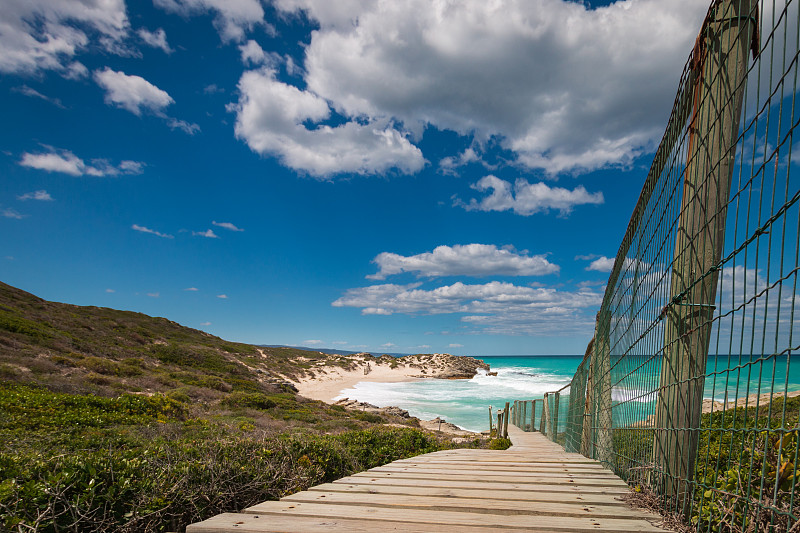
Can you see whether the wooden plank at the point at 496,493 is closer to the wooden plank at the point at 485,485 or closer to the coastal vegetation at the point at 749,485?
the wooden plank at the point at 485,485

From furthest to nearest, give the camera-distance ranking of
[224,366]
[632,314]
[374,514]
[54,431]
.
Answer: [224,366] < [54,431] < [632,314] < [374,514]

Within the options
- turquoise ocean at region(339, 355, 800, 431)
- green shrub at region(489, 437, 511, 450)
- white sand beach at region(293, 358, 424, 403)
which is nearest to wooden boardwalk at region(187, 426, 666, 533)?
turquoise ocean at region(339, 355, 800, 431)

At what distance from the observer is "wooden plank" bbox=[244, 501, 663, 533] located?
2008 millimetres

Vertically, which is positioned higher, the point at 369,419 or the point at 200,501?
the point at 200,501

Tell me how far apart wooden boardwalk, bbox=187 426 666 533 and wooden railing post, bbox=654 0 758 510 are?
44 cm

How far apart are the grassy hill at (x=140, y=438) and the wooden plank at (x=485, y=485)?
1170mm

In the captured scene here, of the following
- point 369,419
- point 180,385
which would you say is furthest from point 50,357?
point 369,419

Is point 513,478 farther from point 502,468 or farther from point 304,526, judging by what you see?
point 304,526

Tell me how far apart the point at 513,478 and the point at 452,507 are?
112 cm

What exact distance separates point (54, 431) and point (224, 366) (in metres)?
20.6

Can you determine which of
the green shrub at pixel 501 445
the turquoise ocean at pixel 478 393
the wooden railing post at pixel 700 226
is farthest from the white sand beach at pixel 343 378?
the wooden railing post at pixel 700 226

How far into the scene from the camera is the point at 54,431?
837 cm

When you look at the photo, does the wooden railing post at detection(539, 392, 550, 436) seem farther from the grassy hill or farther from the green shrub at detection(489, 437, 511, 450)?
the grassy hill

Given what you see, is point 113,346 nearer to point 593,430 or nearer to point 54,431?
point 54,431
